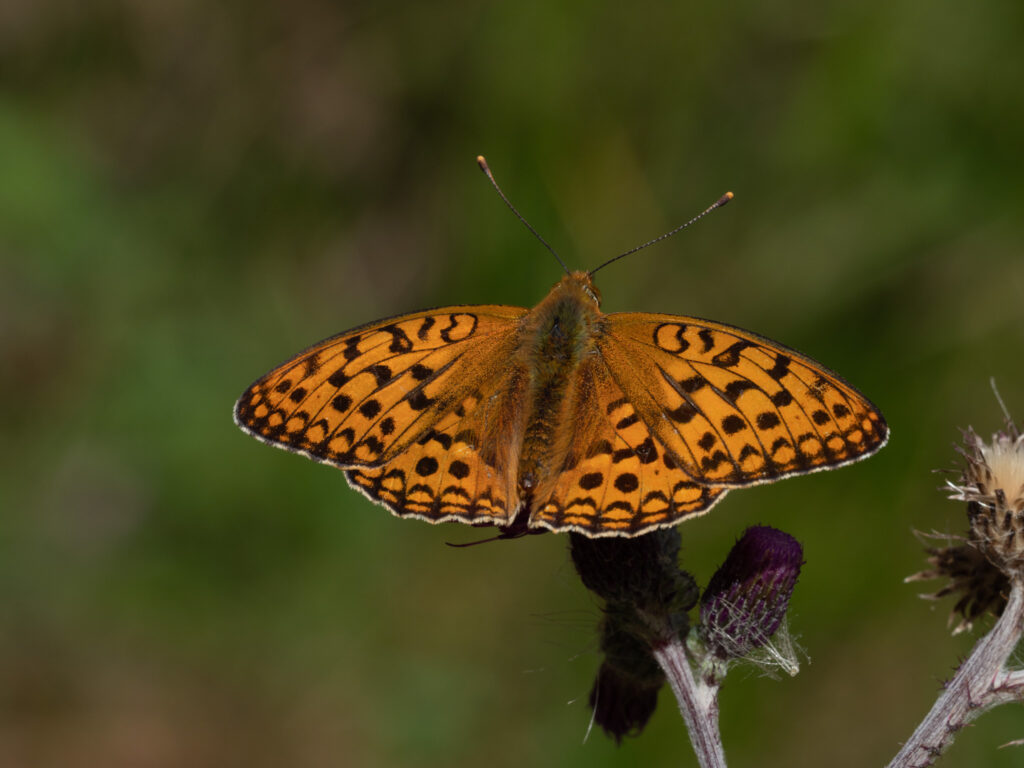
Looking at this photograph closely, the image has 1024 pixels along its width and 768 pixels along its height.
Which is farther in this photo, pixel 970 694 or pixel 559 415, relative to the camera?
pixel 559 415

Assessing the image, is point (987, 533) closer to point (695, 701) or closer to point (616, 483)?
point (695, 701)

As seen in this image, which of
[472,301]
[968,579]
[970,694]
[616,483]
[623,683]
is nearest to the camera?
[970,694]

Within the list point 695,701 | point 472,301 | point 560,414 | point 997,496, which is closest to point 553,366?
point 560,414

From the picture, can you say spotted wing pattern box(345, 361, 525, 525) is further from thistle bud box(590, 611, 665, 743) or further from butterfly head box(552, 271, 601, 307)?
thistle bud box(590, 611, 665, 743)

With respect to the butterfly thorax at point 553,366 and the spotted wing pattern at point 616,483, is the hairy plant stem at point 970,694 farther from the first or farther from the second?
the butterfly thorax at point 553,366

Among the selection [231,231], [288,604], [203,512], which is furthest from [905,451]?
[231,231]

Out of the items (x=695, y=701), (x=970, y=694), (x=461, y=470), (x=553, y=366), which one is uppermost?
(x=553, y=366)
